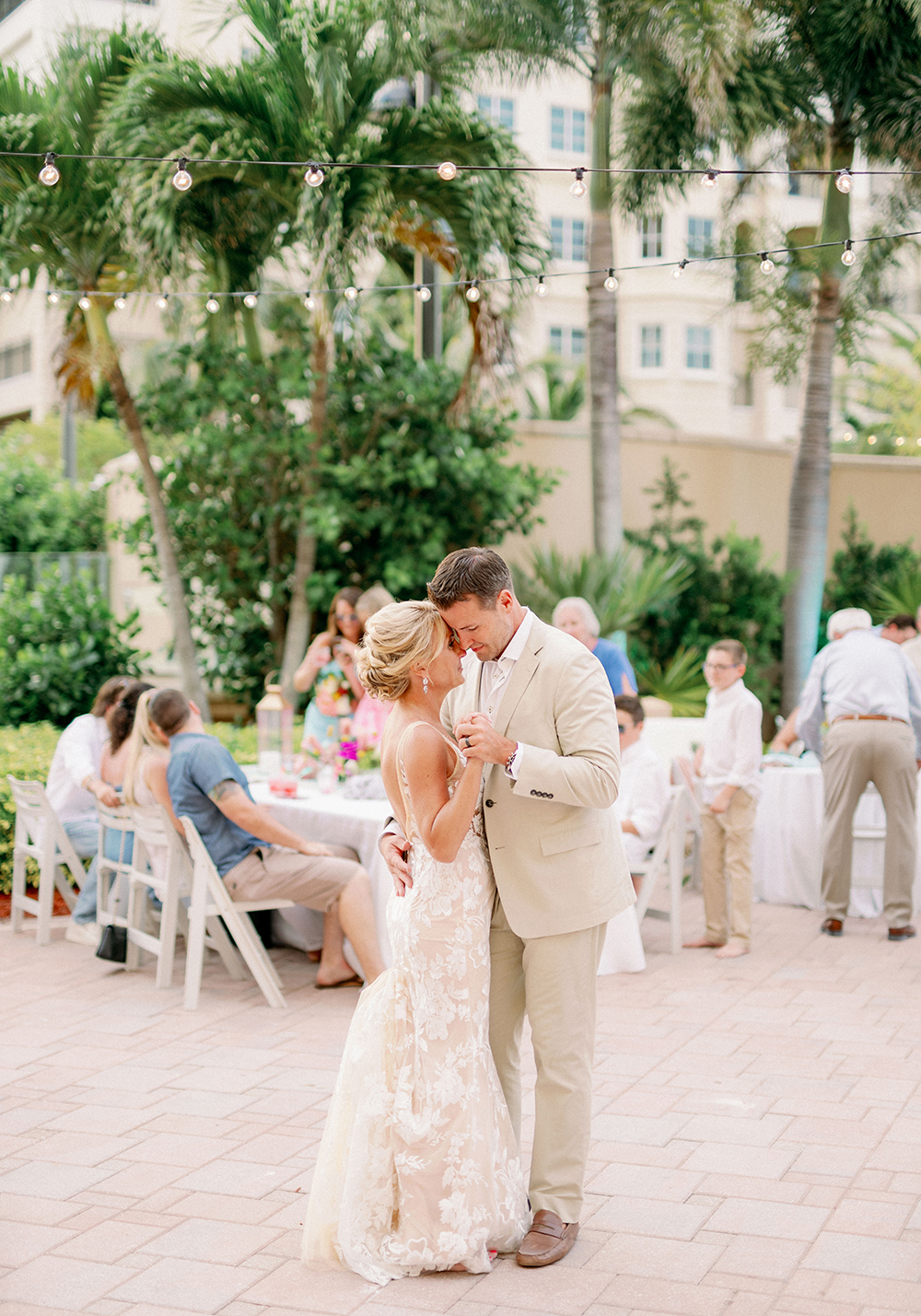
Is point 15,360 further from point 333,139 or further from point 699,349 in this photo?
point 333,139

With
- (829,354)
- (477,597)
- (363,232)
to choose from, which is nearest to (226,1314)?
(477,597)

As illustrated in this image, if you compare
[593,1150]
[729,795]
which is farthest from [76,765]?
[593,1150]

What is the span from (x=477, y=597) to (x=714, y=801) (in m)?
3.71

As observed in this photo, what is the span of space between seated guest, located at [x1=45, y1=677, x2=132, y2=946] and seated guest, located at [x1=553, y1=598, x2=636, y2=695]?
7.25 ft

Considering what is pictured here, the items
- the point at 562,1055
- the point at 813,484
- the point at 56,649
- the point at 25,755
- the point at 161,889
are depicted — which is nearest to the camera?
the point at 562,1055

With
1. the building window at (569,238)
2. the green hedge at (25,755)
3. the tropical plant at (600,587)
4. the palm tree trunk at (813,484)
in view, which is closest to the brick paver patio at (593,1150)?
the green hedge at (25,755)

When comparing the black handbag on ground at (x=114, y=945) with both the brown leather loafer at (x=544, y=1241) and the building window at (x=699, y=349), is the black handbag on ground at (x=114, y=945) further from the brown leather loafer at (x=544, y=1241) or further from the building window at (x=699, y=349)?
the building window at (x=699, y=349)

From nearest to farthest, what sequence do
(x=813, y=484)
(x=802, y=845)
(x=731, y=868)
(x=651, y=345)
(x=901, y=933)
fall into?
(x=731, y=868), (x=901, y=933), (x=802, y=845), (x=813, y=484), (x=651, y=345)

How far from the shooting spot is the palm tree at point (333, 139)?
9.11 m

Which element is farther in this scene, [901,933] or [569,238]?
[569,238]

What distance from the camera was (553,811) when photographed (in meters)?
3.45

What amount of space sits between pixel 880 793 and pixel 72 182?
6987 millimetres

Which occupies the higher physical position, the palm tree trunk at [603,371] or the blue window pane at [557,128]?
the blue window pane at [557,128]

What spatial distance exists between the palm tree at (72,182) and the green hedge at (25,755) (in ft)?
9.83
